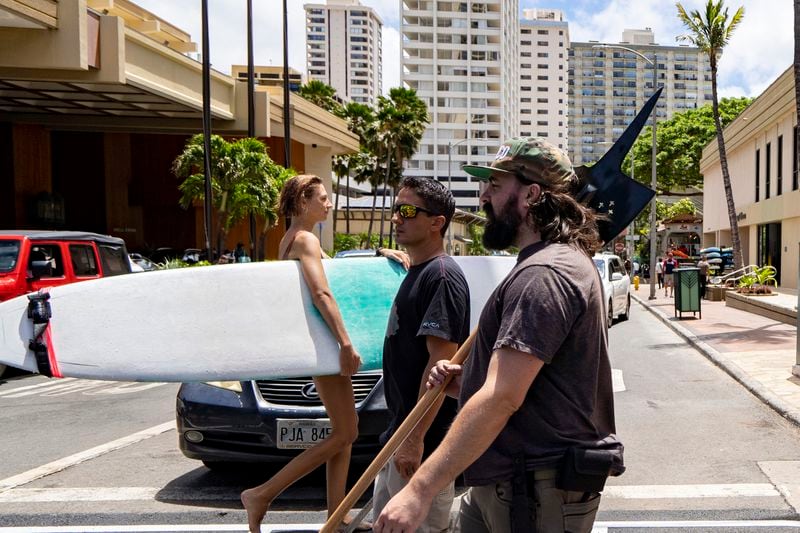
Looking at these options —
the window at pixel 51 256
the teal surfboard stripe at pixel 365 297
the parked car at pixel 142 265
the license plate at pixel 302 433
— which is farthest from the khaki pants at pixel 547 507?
the parked car at pixel 142 265

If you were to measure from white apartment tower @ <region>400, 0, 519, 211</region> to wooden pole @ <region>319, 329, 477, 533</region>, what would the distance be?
354 ft

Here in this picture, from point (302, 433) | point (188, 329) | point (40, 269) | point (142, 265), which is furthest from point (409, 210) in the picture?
point (142, 265)

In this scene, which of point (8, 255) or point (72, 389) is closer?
point (72, 389)

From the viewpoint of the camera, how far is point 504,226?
2.25m

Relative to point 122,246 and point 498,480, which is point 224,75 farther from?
point 498,480

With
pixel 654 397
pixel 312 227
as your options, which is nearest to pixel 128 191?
pixel 654 397

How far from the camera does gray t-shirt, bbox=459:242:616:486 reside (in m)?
1.95

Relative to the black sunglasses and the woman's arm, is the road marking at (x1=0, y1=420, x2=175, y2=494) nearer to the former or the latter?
the woman's arm

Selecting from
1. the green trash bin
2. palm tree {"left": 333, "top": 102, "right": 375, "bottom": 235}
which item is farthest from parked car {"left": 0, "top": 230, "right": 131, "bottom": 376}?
palm tree {"left": 333, "top": 102, "right": 375, "bottom": 235}

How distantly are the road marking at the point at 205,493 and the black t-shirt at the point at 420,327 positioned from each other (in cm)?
255

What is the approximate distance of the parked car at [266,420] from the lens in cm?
499

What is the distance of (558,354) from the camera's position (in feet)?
6.72

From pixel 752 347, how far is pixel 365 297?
11.3 metres

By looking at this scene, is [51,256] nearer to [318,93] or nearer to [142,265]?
[142,265]
